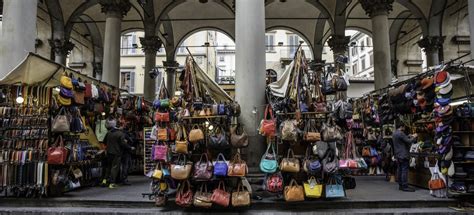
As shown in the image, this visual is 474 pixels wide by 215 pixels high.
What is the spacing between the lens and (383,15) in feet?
47.6

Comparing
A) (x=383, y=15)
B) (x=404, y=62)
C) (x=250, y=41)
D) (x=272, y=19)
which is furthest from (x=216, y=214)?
(x=404, y=62)

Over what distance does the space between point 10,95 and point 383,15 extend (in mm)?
13711

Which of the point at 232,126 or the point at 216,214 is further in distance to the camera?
the point at 232,126

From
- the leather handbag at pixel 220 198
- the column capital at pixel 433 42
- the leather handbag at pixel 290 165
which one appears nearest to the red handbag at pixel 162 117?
the leather handbag at pixel 220 198

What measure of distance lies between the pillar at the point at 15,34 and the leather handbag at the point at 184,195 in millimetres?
5650

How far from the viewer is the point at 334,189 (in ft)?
21.4

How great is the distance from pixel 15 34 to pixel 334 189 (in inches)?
336

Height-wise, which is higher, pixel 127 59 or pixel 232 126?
pixel 127 59

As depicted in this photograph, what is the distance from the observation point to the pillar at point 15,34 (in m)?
8.58

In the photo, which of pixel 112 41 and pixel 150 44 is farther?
pixel 150 44

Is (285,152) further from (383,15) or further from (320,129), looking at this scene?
(383,15)

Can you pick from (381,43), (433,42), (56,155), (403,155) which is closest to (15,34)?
(56,155)

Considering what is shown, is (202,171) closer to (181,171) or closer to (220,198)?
(181,171)

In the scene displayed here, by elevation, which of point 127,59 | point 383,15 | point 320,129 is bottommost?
point 320,129
